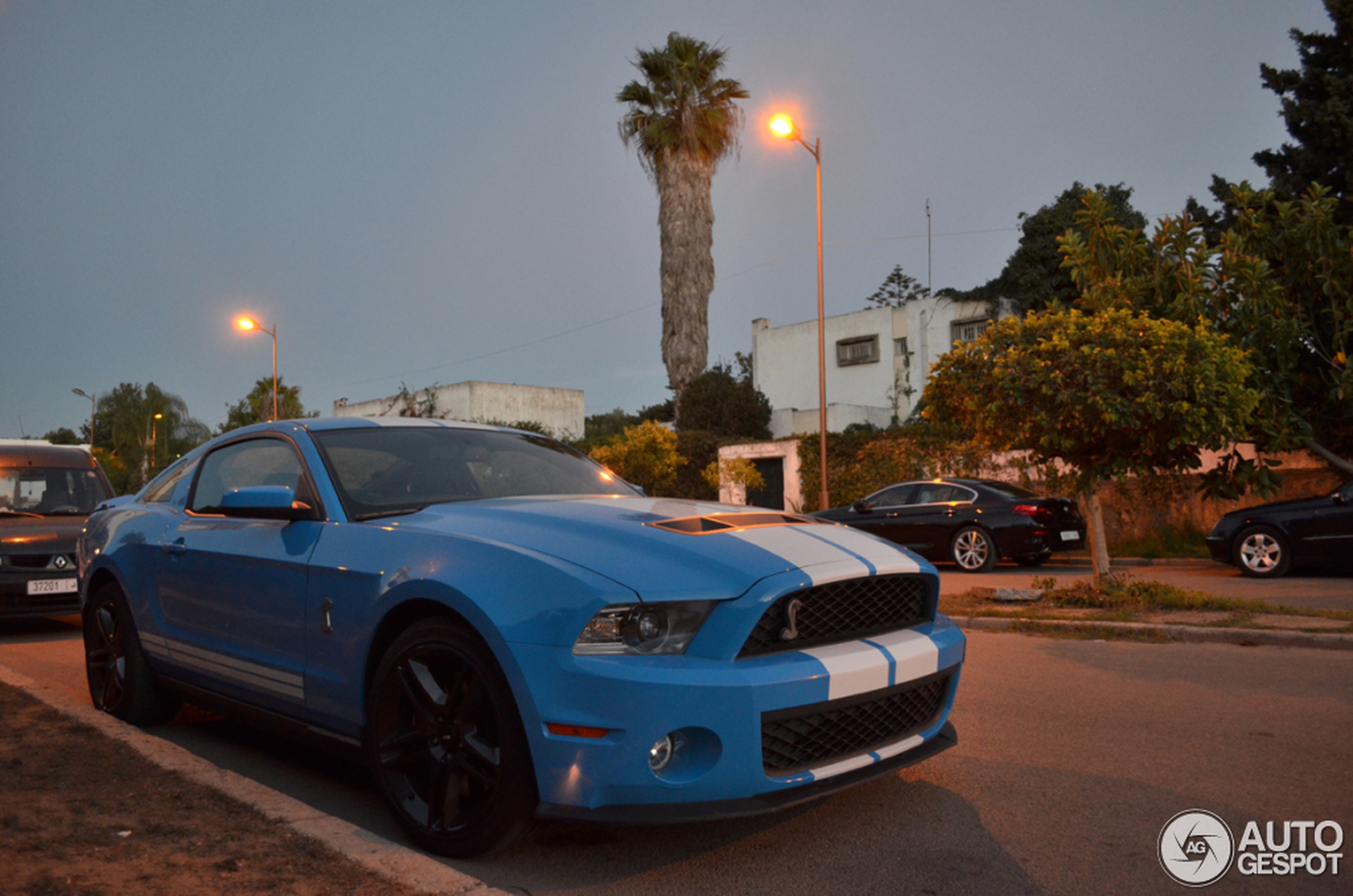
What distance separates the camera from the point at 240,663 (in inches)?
164

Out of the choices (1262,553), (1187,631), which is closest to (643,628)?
(1187,631)

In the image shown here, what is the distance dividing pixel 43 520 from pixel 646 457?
17.8 meters

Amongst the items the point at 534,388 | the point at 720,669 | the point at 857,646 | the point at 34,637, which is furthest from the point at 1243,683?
the point at 534,388

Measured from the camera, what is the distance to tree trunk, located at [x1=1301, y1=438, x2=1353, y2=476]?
15.2m

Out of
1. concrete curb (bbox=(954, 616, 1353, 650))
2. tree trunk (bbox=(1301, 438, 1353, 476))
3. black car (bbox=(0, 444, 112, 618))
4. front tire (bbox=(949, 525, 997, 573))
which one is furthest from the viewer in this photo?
tree trunk (bbox=(1301, 438, 1353, 476))

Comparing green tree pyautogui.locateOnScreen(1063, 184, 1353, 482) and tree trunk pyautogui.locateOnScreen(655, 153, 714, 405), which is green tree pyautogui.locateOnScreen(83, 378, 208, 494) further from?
green tree pyautogui.locateOnScreen(1063, 184, 1353, 482)

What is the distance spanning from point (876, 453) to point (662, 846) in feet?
65.6

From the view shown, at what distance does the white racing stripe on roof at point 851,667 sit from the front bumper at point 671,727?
0.03 ft

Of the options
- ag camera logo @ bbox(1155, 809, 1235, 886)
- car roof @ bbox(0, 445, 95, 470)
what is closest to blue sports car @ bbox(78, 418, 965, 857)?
ag camera logo @ bbox(1155, 809, 1235, 886)

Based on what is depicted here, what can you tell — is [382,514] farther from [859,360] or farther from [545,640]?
[859,360]

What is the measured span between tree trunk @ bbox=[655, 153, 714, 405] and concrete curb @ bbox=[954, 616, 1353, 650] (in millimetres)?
24488

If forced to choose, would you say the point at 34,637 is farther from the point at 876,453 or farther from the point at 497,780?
the point at 876,453

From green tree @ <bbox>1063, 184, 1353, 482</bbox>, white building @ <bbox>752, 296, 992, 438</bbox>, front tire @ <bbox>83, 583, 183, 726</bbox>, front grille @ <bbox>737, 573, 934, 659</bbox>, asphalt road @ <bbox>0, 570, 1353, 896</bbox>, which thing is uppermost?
white building @ <bbox>752, 296, 992, 438</bbox>

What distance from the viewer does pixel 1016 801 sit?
3.86 m
